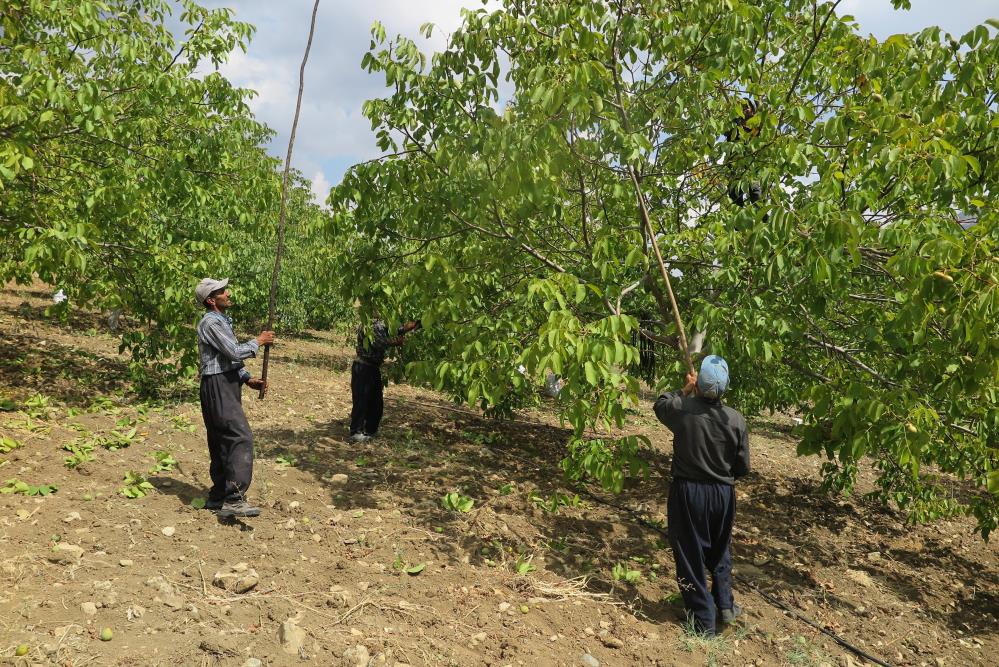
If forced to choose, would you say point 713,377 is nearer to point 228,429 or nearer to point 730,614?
point 730,614

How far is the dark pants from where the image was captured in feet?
24.7

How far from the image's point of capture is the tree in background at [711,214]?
3719 mm

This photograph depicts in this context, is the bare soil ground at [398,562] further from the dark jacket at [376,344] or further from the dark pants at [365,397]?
the dark jacket at [376,344]

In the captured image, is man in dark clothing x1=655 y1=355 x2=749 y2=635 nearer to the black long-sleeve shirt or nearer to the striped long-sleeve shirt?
the black long-sleeve shirt

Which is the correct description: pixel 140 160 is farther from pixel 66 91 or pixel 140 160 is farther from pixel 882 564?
pixel 882 564

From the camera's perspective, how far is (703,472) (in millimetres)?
4043

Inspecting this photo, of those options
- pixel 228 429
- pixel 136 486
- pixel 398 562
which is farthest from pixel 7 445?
pixel 398 562

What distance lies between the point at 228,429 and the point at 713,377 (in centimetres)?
340

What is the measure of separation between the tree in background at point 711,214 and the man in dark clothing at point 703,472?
0.33m

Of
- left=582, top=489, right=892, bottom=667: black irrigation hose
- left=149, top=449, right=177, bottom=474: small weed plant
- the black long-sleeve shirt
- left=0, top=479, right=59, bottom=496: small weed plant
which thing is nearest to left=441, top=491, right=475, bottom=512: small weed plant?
left=582, top=489, right=892, bottom=667: black irrigation hose

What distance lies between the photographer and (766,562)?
5.80 metres

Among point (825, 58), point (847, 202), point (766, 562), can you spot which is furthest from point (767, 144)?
point (766, 562)

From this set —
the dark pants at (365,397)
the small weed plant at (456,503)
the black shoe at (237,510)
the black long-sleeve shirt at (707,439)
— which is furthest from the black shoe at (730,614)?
the dark pants at (365,397)

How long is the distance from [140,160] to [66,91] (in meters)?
2.18
